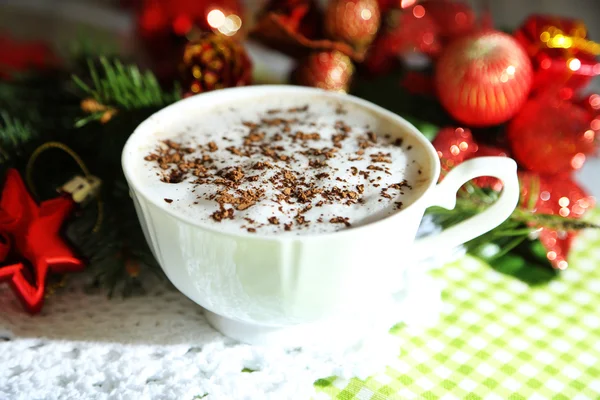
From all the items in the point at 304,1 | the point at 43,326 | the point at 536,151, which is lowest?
the point at 43,326

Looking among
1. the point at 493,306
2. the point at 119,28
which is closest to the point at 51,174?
the point at 493,306

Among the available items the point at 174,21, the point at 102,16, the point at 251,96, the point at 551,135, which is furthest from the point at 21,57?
the point at 551,135

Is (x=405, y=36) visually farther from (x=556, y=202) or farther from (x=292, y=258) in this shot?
(x=292, y=258)

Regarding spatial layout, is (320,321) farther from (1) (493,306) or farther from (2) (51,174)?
(2) (51,174)

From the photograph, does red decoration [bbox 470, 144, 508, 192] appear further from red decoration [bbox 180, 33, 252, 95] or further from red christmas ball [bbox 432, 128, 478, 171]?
red decoration [bbox 180, 33, 252, 95]

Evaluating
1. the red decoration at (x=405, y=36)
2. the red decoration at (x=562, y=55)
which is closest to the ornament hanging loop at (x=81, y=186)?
the red decoration at (x=405, y=36)

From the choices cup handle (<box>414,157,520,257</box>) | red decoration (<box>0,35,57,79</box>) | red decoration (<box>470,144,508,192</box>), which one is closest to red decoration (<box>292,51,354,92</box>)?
red decoration (<box>470,144,508,192</box>)
